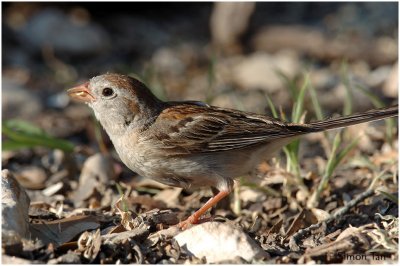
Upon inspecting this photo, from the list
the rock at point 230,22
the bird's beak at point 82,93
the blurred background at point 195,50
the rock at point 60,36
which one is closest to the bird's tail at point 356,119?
the bird's beak at point 82,93

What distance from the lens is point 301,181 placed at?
5.58 metres

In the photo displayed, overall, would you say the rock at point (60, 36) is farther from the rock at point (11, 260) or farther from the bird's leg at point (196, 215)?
the rock at point (11, 260)

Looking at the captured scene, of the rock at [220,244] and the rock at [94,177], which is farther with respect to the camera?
the rock at [94,177]

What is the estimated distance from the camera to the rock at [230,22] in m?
9.81

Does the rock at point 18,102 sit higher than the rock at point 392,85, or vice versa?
the rock at point 392,85

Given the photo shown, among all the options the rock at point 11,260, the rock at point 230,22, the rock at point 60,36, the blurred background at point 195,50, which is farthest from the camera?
the rock at point 60,36

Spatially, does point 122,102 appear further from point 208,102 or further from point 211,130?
point 208,102

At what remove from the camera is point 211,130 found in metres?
5.23

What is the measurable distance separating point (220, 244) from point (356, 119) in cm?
143

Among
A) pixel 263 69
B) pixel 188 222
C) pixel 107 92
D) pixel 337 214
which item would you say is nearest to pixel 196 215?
pixel 188 222

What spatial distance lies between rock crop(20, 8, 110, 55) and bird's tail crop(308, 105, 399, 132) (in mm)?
5685

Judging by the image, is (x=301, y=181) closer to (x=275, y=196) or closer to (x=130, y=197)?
(x=275, y=196)

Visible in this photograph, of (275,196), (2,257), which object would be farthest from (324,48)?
(2,257)

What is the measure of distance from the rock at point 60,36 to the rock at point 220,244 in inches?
246
